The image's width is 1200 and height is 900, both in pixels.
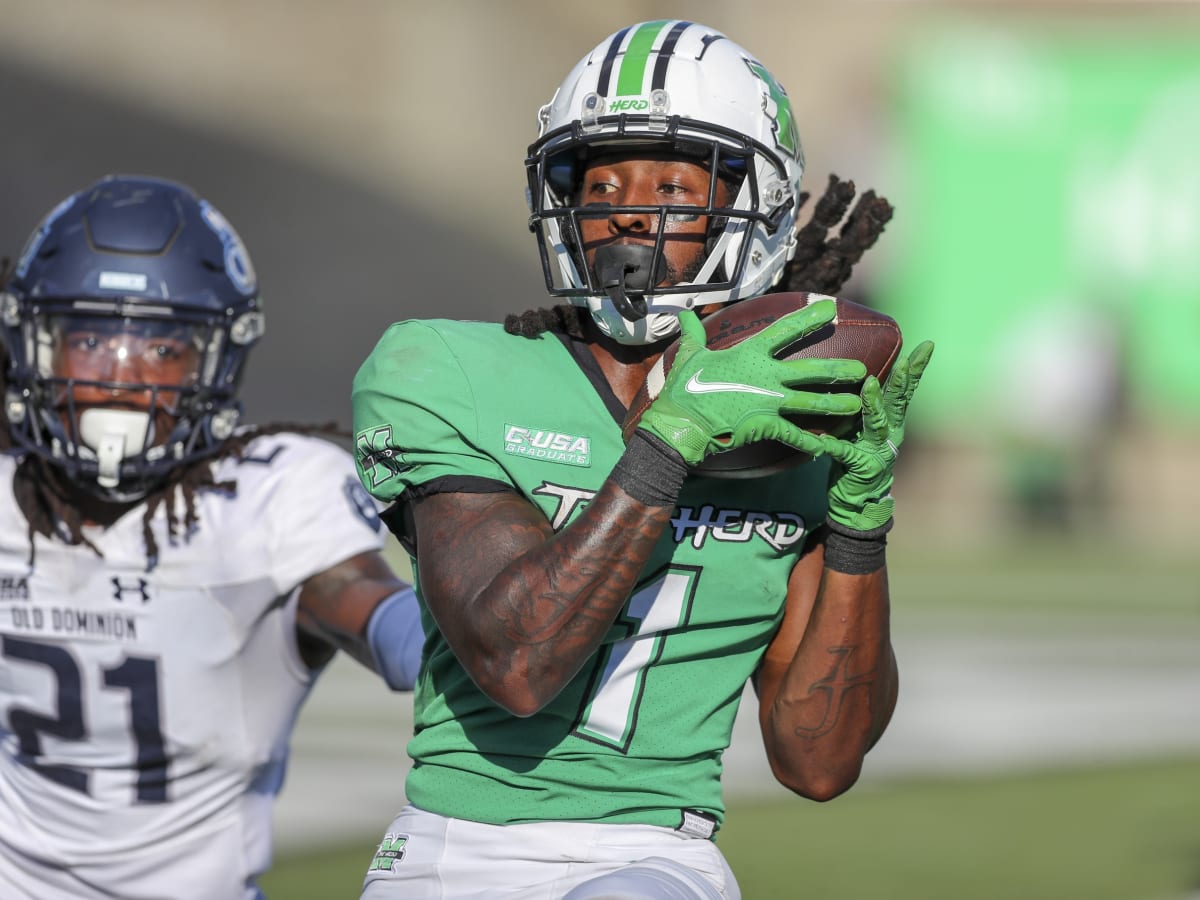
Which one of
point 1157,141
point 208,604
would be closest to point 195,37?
point 1157,141

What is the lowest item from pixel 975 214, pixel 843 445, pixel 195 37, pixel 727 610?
pixel 727 610

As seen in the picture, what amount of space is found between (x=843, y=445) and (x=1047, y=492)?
1817cm

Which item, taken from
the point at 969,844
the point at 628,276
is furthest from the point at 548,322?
the point at 969,844

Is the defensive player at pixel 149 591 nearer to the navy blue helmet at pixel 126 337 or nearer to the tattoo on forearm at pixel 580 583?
the navy blue helmet at pixel 126 337

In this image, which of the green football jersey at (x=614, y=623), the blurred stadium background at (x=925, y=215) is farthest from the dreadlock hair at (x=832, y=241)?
the blurred stadium background at (x=925, y=215)

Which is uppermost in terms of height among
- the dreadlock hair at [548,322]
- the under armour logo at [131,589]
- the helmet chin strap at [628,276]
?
the helmet chin strap at [628,276]

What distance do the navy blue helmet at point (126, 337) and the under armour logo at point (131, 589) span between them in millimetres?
185

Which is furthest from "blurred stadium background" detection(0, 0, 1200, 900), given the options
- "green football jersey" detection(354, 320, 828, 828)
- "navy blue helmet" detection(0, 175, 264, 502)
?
"green football jersey" detection(354, 320, 828, 828)

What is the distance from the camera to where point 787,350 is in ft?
8.06

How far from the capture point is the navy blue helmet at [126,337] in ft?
11.4

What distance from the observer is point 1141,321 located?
19188 millimetres

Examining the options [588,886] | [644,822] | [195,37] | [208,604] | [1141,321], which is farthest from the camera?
[195,37]

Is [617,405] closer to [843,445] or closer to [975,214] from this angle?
[843,445]

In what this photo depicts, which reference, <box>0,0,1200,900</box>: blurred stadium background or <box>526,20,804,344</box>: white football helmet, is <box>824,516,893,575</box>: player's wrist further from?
<box>0,0,1200,900</box>: blurred stadium background
